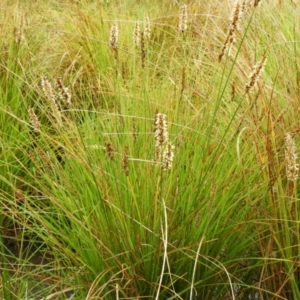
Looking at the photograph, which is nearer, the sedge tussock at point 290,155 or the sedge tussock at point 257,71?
the sedge tussock at point 290,155

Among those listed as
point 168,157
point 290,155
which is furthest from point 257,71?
point 168,157

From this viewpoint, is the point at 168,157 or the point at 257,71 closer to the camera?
the point at 168,157

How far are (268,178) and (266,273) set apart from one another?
0.33 m

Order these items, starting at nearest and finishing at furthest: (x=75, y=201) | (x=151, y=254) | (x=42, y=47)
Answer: (x=151, y=254), (x=75, y=201), (x=42, y=47)

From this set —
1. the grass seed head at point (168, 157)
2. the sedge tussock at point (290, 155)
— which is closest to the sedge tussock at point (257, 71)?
the sedge tussock at point (290, 155)

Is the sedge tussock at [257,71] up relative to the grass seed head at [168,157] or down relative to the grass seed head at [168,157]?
up

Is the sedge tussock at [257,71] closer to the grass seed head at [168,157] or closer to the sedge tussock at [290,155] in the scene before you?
the sedge tussock at [290,155]

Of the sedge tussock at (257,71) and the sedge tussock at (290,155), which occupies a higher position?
the sedge tussock at (257,71)

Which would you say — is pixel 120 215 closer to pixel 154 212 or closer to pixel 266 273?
pixel 154 212

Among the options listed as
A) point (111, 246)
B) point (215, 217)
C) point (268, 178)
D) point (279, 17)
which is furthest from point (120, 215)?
point (279, 17)

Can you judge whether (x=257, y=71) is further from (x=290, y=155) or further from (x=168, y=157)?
(x=168, y=157)

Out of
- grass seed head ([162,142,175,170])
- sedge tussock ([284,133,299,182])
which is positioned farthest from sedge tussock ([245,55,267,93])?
grass seed head ([162,142,175,170])

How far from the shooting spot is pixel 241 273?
230 cm

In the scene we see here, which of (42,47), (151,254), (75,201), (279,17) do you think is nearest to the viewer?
(151,254)
